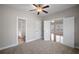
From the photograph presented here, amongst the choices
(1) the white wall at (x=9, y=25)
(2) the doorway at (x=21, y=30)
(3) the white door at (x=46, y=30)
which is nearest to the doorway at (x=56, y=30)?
(3) the white door at (x=46, y=30)

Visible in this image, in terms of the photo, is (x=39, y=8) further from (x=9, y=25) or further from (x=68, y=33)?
A: (x=68, y=33)

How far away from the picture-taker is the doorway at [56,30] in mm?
1901

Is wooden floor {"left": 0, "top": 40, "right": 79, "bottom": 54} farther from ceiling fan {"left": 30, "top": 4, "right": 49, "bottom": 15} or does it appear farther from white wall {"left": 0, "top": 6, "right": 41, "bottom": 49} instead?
ceiling fan {"left": 30, "top": 4, "right": 49, "bottom": 15}

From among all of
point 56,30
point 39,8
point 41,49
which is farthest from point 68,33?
point 39,8

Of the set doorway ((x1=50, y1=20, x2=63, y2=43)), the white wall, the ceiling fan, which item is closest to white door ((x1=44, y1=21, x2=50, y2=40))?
doorway ((x1=50, y1=20, x2=63, y2=43))

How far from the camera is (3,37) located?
185 cm

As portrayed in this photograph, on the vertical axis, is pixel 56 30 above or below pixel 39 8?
below

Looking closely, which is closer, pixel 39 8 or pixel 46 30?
pixel 39 8

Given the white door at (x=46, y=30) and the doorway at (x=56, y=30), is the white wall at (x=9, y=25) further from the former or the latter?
the doorway at (x=56, y=30)

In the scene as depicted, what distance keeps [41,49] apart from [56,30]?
0.51 m

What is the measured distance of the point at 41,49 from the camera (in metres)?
1.81

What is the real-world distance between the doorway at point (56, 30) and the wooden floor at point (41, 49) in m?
0.11

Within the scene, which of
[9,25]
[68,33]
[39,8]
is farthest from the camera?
[68,33]

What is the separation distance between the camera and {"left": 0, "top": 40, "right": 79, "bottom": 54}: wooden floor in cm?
169
